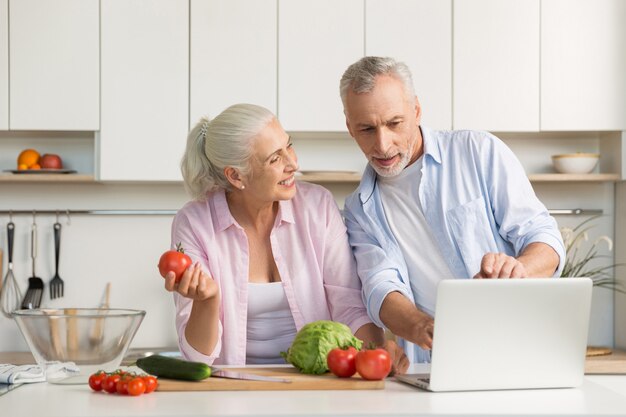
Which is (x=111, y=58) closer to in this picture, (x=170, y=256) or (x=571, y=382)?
(x=170, y=256)

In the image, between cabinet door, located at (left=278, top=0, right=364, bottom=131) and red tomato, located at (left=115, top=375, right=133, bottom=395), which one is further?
cabinet door, located at (left=278, top=0, right=364, bottom=131)

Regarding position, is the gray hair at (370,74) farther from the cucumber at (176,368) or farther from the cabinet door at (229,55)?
the cabinet door at (229,55)

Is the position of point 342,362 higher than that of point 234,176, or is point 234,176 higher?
point 234,176

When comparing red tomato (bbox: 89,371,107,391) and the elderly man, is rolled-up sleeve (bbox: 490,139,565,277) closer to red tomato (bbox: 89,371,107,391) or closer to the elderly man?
the elderly man

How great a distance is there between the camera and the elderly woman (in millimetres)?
2227

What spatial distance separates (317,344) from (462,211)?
2.16 feet

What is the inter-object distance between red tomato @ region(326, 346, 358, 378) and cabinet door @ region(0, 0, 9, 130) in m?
2.25

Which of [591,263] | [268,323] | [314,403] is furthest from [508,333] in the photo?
[591,263]

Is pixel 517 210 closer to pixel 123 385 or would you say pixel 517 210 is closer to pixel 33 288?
pixel 123 385

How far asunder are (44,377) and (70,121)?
6.52 ft

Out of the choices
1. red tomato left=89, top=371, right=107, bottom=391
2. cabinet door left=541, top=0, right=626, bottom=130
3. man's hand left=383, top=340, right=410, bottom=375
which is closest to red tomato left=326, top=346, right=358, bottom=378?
man's hand left=383, top=340, right=410, bottom=375

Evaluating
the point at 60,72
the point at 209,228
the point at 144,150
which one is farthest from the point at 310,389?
the point at 60,72

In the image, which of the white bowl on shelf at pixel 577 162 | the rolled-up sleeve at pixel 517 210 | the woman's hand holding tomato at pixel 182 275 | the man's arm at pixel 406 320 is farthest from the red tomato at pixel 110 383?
the white bowl on shelf at pixel 577 162

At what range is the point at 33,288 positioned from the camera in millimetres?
3695
